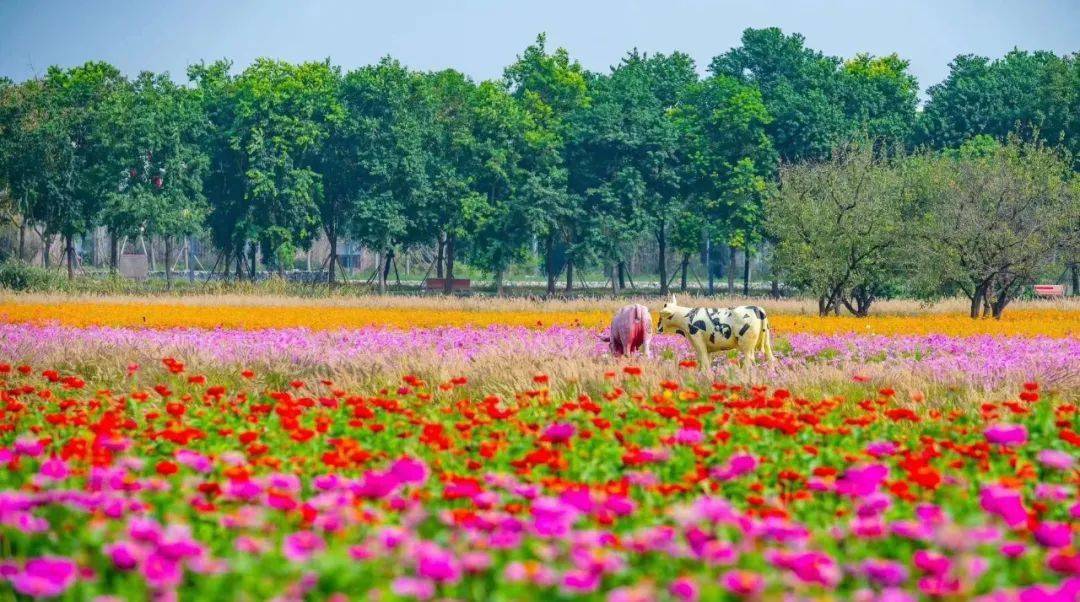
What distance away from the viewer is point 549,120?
63.8 m

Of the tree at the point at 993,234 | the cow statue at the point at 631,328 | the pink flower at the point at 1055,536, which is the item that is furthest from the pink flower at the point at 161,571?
the tree at the point at 993,234

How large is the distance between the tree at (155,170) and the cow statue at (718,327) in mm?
45283

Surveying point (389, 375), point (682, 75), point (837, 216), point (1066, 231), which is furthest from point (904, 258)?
point (682, 75)

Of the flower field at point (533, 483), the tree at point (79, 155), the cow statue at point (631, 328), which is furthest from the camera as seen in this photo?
the tree at point (79, 155)

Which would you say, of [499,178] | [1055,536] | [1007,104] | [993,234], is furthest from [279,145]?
[1055,536]

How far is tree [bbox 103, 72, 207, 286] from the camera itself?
190 ft

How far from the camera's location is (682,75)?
3265 inches

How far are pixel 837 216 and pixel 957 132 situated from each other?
3772cm

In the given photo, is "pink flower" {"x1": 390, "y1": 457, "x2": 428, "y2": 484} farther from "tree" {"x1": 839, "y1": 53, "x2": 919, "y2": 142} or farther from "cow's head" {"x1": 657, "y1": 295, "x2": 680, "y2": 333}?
"tree" {"x1": 839, "y1": 53, "x2": 919, "y2": 142}

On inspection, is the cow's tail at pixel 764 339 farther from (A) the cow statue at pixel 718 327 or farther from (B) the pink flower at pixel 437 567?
(B) the pink flower at pixel 437 567

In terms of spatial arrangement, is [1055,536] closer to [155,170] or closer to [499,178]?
[499,178]

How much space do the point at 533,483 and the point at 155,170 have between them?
Result: 183 feet

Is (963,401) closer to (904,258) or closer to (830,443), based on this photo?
(830,443)

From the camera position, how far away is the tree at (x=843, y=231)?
37625 mm
